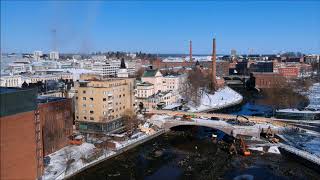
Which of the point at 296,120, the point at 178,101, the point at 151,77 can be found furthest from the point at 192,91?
the point at 296,120

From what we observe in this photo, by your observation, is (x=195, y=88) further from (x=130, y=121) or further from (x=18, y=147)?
(x=18, y=147)

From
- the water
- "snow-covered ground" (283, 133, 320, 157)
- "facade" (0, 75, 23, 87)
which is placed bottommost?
the water

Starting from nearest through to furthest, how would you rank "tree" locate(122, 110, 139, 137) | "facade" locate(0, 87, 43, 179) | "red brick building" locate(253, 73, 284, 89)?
1. "facade" locate(0, 87, 43, 179)
2. "tree" locate(122, 110, 139, 137)
3. "red brick building" locate(253, 73, 284, 89)

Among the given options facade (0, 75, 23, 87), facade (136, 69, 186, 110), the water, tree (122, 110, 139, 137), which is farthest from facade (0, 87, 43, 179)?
facade (0, 75, 23, 87)

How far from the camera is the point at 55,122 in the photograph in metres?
21.8

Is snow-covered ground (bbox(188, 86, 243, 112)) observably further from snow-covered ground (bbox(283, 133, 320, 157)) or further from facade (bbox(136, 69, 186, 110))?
snow-covered ground (bbox(283, 133, 320, 157))

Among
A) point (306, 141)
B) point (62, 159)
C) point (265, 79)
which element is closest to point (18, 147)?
point (62, 159)

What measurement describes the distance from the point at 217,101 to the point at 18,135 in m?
34.5

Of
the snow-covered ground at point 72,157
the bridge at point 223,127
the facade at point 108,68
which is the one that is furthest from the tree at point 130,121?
the facade at point 108,68

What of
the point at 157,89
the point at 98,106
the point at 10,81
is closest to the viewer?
the point at 98,106

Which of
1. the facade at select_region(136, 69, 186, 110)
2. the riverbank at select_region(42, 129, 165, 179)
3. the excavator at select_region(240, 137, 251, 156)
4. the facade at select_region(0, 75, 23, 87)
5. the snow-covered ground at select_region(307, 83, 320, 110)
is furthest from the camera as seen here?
the facade at select_region(0, 75, 23, 87)

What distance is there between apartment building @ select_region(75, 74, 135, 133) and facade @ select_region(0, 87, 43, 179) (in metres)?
10.7

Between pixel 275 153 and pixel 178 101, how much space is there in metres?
20.9

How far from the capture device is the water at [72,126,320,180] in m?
19.4
